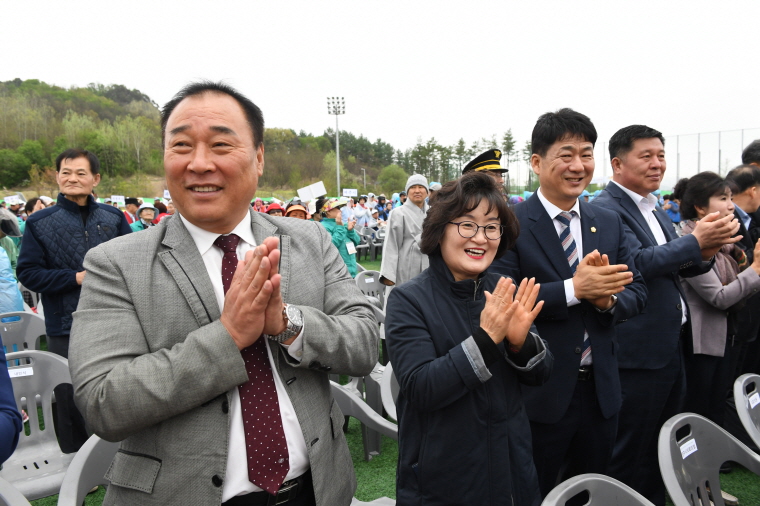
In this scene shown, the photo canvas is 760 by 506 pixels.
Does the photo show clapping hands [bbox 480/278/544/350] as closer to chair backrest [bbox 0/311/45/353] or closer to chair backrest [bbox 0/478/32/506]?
chair backrest [bbox 0/478/32/506]

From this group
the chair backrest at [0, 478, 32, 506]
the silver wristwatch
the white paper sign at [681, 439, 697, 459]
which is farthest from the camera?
the white paper sign at [681, 439, 697, 459]

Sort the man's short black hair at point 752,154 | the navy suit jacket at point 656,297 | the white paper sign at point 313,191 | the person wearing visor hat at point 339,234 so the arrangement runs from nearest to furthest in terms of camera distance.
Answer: the navy suit jacket at point 656,297, the man's short black hair at point 752,154, the person wearing visor hat at point 339,234, the white paper sign at point 313,191

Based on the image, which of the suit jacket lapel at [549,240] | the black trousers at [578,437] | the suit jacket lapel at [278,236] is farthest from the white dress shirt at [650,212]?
the suit jacket lapel at [278,236]

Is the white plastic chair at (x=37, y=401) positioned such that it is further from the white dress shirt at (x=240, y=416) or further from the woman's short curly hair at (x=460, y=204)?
the woman's short curly hair at (x=460, y=204)

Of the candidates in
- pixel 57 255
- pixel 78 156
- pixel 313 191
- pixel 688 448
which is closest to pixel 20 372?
pixel 57 255

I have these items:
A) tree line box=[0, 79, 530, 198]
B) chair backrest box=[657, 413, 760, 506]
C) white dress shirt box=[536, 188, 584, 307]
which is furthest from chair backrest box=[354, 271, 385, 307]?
tree line box=[0, 79, 530, 198]

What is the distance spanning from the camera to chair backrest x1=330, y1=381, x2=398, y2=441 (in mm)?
2473

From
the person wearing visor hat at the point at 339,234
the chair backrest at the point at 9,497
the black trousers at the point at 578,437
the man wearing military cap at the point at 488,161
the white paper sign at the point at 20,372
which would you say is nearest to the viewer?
the chair backrest at the point at 9,497

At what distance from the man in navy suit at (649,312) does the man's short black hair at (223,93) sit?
2.22 meters

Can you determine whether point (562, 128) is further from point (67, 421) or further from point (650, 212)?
point (67, 421)

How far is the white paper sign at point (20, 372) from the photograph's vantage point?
8.86 feet

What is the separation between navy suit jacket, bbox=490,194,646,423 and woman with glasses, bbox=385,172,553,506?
0.43 metres

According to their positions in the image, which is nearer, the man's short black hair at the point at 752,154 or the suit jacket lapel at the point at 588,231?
the suit jacket lapel at the point at 588,231

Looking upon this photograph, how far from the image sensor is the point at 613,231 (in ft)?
7.88
